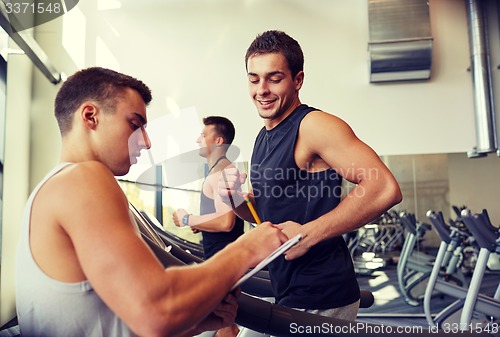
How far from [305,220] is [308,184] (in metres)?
0.11

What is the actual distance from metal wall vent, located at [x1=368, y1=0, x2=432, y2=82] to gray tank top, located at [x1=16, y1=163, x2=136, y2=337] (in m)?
4.27

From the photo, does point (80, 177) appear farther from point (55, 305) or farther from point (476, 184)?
point (476, 184)

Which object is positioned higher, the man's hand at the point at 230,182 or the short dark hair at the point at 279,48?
the short dark hair at the point at 279,48

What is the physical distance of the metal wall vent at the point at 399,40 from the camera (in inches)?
183

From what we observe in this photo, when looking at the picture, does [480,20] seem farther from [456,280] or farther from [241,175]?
[241,175]

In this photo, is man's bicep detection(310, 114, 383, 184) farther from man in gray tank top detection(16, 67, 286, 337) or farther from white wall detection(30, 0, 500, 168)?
white wall detection(30, 0, 500, 168)

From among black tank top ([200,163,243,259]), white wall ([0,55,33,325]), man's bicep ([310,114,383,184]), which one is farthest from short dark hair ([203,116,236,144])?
white wall ([0,55,33,325])

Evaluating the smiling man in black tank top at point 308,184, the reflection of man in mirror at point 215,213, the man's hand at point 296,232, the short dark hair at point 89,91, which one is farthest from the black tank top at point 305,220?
the reflection of man in mirror at point 215,213

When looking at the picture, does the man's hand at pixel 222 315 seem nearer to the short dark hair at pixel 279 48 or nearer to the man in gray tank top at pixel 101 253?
the man in gray tank top at pixel 101 253

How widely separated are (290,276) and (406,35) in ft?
12.9

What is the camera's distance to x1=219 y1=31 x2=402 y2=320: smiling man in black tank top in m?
1.28

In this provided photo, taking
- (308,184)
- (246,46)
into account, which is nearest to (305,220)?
(308,184)

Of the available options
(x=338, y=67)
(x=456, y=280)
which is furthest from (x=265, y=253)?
(x=456, y=280)

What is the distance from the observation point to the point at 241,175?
4.98 ft
